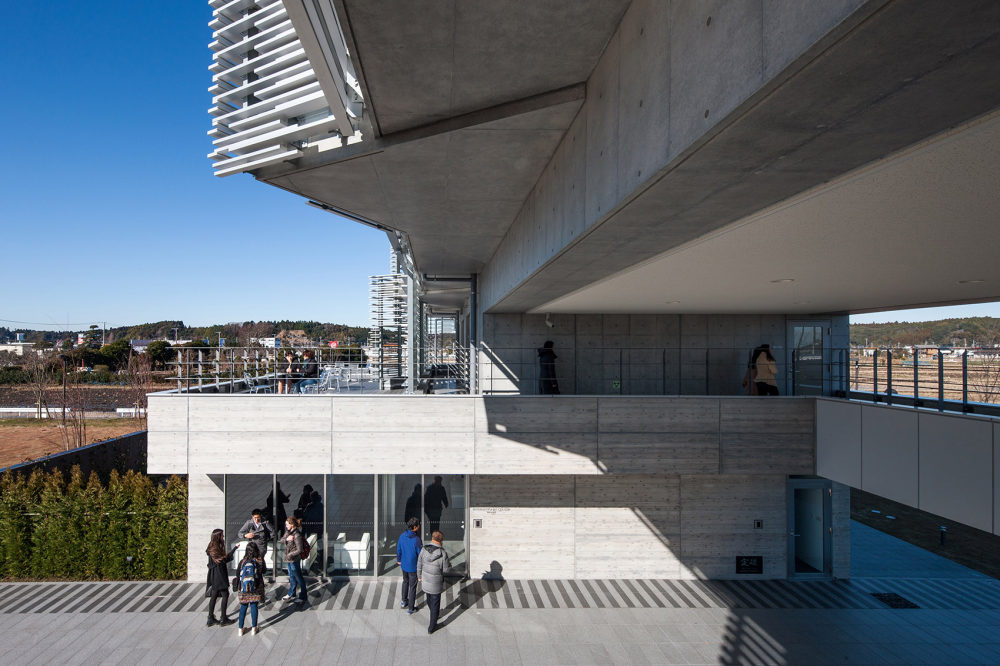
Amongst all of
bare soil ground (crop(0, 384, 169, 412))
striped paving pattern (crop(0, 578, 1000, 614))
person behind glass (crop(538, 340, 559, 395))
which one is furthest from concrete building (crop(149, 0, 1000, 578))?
bare soil ground (crop(0, 384, 169, 412))

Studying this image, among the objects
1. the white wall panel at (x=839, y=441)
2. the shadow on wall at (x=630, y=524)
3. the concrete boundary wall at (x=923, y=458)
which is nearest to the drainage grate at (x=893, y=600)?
the shadow on wall at (x=630, y=524)

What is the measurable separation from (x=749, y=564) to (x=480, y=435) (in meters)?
6.34

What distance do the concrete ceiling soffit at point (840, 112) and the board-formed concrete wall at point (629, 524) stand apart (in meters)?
8.62

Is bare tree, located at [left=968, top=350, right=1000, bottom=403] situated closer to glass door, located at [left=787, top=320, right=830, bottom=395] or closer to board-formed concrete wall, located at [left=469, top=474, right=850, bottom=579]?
board-formed concrete wall, located at [left=469, top=474, right=850, bottom=579]

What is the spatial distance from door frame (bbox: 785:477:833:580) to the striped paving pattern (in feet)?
0.71

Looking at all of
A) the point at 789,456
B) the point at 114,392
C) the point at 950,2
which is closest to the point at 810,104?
the point at 950,2

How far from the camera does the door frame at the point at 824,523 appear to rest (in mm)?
11508

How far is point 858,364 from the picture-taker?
9.76 m

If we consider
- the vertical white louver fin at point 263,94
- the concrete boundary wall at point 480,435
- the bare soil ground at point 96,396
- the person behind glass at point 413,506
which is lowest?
the bare soil ground at point 96,396

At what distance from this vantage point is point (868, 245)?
16.3 feet

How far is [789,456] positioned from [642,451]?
9.48 feet

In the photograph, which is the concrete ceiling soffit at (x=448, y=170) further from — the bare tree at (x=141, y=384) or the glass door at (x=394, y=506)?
the bare tree at (x=141, y=384)

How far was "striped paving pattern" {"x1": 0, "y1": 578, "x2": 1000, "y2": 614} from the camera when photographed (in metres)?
9.91

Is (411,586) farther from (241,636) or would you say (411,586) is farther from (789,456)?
(789,456)
